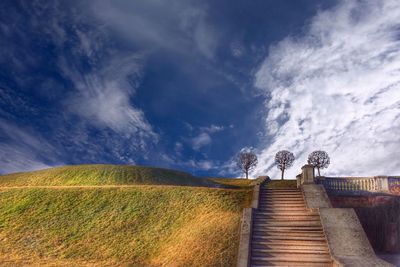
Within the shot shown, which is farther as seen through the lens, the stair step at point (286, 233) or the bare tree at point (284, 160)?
the bare tree at point (284, 160)

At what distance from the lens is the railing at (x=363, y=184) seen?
21.6 m

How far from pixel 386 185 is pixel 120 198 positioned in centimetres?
1894

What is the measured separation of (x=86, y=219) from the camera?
837 inches

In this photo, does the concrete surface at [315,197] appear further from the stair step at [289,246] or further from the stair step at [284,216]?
the stair step at [289,246]

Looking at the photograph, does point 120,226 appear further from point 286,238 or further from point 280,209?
point 286,238

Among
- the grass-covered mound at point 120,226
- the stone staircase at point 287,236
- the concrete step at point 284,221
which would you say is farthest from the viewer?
the concrete step at point 284,221

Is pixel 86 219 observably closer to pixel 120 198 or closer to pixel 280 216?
pixel 120 198

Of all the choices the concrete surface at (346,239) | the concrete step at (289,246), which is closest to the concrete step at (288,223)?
the concrete surface at (346,239)

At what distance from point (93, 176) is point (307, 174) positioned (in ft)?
84.6

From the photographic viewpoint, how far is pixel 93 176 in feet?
125

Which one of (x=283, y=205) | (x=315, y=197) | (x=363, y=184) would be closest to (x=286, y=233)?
(x=283, y=205)

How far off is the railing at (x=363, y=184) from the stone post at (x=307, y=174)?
618 mm

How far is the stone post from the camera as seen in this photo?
2286cm

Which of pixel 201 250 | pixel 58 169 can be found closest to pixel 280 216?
pixel 201 250
